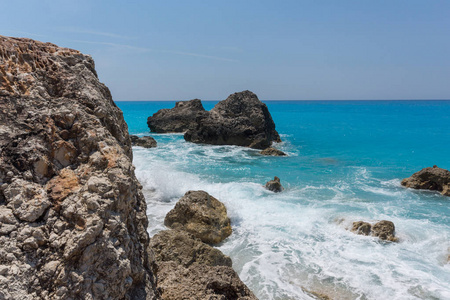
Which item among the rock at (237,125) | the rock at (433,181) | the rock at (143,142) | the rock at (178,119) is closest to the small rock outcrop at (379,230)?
the rock at (433,181)

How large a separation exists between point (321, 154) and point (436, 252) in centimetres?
2014

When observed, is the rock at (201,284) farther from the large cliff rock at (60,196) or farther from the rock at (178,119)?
the rock at (178,119)

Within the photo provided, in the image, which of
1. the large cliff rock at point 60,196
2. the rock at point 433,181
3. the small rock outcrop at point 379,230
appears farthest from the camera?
the rock at point 433,181

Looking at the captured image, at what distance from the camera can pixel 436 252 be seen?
32.9ft

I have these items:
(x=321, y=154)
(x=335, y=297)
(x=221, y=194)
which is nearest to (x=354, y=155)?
(x=321, y=154)

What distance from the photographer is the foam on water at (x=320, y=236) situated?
7.98 metres

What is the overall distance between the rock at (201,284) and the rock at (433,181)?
1640cm

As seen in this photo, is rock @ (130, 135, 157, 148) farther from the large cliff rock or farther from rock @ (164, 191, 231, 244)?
the large cliff rock

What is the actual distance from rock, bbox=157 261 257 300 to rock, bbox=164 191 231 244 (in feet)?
18.2

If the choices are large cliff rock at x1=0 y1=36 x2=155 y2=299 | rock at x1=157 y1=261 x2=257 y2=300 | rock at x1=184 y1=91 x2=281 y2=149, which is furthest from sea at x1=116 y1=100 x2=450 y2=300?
rock at x1=184 y1=91 x2=281 y2=149

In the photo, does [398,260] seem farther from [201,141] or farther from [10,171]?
[201,141]

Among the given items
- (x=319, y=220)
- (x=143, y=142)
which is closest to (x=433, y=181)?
(x=319, y=220)

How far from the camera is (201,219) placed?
32.8 feet

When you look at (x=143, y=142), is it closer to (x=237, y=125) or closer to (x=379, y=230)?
(x=237, y=125)
